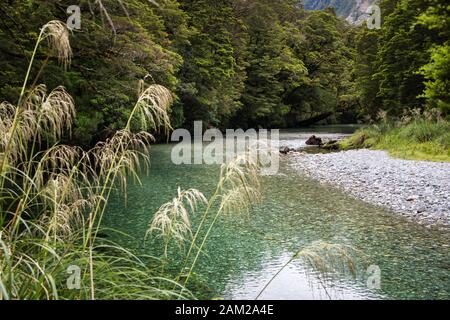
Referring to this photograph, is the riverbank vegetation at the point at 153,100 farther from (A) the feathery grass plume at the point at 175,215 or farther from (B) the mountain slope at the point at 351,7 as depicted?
(B) the mountain slope at the point at 351,7

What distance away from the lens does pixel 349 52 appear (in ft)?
151

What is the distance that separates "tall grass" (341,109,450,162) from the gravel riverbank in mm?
849

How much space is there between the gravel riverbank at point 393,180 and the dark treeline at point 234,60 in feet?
7.58

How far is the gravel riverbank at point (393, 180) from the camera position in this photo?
8187 mm

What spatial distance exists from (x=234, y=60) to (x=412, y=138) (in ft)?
57.4

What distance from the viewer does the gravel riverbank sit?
819 cm

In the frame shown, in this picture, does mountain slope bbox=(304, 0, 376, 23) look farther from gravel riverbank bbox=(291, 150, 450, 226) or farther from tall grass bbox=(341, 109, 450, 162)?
gravel riverbank bbox=(291, 150, 450, 226)

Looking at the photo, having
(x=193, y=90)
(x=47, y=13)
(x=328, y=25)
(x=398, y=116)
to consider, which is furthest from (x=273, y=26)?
(x=47, y=13)

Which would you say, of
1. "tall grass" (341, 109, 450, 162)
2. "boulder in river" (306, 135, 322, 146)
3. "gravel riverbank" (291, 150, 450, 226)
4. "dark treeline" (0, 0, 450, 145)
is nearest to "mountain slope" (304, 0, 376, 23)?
"dark treeline" (0, 0, 450, 145)

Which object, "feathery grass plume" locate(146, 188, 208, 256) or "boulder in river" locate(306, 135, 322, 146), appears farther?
"boulder in river" locate(306, 135, 322, 146)

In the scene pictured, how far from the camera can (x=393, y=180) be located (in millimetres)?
10695

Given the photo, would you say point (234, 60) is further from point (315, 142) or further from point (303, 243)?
point (303, 243)

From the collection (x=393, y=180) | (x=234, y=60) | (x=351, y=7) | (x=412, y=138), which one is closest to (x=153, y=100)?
(x=393, y=180)

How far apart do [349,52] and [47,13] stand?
4091 centimetres
